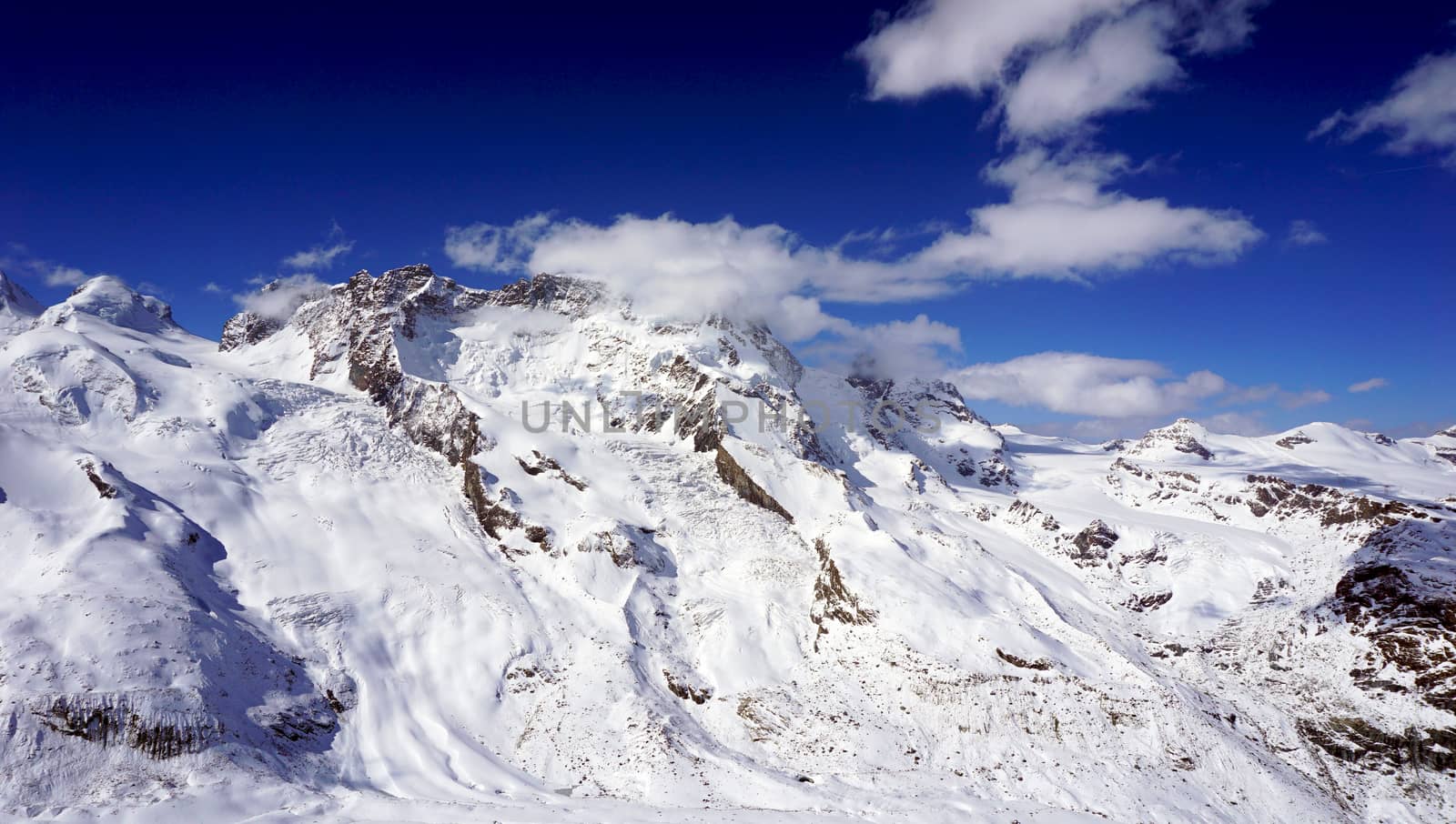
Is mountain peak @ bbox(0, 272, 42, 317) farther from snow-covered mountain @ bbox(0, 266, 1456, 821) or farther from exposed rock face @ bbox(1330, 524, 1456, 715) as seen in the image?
exposed rock face @ bbox(1330, 524, 1456, 715)

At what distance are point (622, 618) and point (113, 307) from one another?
13070cm

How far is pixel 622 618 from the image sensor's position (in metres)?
63.2

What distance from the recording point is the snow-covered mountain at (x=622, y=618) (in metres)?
41.9

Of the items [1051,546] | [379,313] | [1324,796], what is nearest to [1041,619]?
[1324,796]

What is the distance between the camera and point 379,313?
116250 mm

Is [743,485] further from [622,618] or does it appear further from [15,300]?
[15,300]

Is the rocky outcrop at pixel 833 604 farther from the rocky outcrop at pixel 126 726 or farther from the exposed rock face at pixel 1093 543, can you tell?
the exposed rock face at pixel 1093 543

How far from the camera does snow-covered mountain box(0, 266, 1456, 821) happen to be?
41938mm

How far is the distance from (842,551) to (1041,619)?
786 inches

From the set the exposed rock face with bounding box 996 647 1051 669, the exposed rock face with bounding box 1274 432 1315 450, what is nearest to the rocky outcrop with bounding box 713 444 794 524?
the exposed rock face with bounding box 996 647 1051 669

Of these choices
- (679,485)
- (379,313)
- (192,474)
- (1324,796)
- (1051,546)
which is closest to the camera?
(1324,796)

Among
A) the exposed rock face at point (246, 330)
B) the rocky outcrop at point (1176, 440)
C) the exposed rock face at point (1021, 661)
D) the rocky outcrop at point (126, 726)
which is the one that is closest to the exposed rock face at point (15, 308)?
the exposed rock face at point (246, 330)

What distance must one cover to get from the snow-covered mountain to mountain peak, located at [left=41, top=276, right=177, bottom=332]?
5505mm

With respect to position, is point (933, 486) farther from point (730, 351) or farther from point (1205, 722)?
point (1205, 722)
